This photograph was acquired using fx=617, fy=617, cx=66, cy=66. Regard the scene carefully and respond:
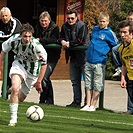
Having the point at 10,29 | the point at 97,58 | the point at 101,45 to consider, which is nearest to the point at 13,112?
the point at 97,58

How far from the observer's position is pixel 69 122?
1102 centimetres

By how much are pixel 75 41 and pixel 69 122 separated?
101 inches

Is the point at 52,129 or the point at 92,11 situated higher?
the point at 92,11

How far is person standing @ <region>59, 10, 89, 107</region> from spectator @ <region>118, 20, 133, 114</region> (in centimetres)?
154

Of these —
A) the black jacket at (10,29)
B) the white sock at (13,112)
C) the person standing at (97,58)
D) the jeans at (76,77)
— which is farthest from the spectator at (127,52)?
the black jacket at (10,29)

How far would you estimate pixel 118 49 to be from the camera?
11438mm

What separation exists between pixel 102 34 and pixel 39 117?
3.19 m

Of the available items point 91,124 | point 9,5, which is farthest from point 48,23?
point 9,5

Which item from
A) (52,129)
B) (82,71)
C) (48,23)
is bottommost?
(52,129)

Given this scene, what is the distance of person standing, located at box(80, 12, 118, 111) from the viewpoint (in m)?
12.7

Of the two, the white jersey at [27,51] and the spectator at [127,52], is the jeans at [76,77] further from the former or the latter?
the white jersey at [27,51]

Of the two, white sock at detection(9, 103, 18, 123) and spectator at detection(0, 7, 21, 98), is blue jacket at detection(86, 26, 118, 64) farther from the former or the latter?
white sock at detection(9, 103, 18, 123)

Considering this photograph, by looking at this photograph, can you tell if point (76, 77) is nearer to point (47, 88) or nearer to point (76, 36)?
point (47, 88)

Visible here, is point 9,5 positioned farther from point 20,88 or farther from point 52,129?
point 52,129
